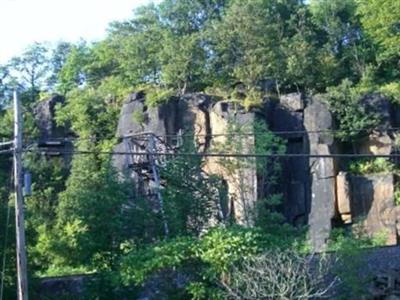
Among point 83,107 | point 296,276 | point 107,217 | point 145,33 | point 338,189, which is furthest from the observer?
point 145,33

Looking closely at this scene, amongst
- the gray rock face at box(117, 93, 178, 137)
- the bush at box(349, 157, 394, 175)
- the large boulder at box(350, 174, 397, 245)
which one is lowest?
the large boulder at box(350, 174, 397, 245)

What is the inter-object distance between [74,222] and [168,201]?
2.96 m

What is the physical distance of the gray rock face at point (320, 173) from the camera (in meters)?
37.5

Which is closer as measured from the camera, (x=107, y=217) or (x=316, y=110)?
(x=107, y=217)

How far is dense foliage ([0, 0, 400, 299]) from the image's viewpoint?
83.7 feet

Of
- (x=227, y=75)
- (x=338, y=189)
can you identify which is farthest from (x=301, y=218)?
(x=227, y=75)

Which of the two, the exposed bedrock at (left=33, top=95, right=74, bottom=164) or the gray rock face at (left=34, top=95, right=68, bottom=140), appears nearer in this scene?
the exposed bedrock at (left=33, top=95, right=74, bottom=164)

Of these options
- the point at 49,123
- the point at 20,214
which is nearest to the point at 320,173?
the point at 49,123

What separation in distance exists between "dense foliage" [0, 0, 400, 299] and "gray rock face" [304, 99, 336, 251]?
2.49 feet

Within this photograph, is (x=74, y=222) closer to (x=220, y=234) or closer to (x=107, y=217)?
(x=107, y=217)

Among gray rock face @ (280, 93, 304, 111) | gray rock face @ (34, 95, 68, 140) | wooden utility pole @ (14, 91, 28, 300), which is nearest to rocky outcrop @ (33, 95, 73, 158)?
gray rock face @ (34, 95, 68, 140)

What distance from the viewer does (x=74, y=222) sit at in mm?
26109

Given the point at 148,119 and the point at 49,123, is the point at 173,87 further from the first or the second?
the point at 49,123

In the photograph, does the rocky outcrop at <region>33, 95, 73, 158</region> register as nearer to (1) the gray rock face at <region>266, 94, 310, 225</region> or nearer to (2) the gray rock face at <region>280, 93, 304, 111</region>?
(1) the gray rock face at <region>266, 94, 310, 225</region>
